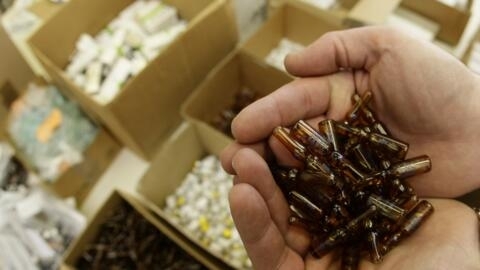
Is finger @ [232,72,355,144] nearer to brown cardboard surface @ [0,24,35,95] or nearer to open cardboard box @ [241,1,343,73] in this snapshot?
open cardboard box @ [241,1,343,73]

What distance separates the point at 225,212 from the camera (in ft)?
4.46

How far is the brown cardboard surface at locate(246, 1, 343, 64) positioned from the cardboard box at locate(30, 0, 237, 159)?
0.30ft

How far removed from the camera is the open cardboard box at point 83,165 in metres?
1.37

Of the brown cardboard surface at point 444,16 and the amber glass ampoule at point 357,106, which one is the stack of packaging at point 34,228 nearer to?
the amber glass ampoule at point 357,106

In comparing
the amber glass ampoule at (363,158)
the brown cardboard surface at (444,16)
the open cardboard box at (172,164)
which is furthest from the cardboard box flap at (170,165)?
the brown cardboard surface at (444,16)

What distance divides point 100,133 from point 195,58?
41cm

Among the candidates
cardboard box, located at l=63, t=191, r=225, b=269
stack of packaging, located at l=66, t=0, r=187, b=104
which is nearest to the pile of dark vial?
cardboard box, located at l=63, t=191, r=225, b=269

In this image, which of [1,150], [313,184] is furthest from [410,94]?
[1,150]

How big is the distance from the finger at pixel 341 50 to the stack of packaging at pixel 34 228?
0.90 m

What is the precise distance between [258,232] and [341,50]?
0.43 m

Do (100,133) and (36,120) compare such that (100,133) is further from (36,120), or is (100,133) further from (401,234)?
(401,234)

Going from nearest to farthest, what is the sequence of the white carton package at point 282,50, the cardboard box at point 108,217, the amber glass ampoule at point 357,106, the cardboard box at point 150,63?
the amber glass ampoule at point 357,106, the cardboard box at point 108,217, the cardboard box at point 150,63, the white carton package at point 282,50

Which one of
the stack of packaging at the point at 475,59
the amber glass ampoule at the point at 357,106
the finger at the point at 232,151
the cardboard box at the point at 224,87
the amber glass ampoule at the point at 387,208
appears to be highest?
the finger at the point at 232,151

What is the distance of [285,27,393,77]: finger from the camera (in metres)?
0.92
